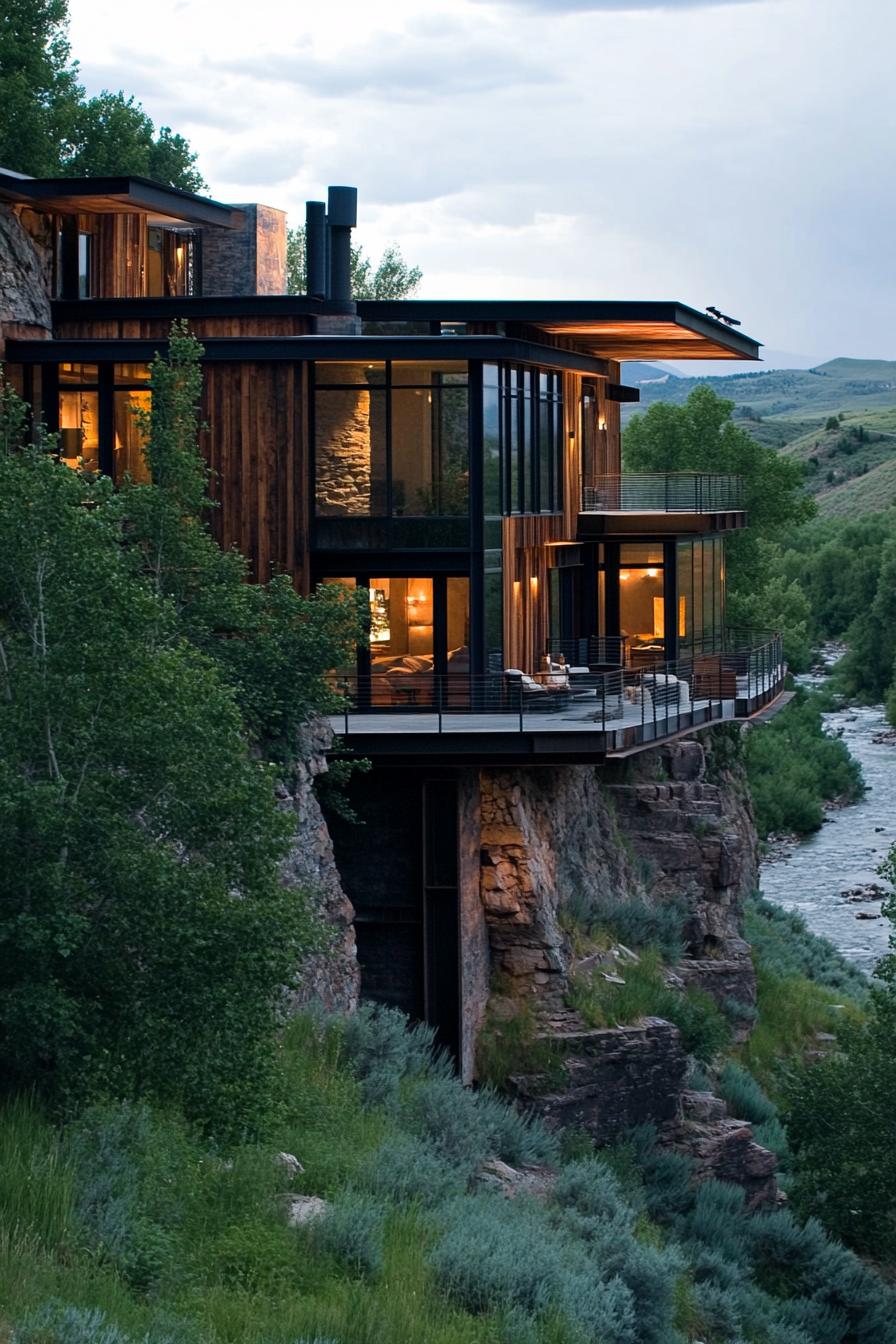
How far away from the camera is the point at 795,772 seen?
66.8m

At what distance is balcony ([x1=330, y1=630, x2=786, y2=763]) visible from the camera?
984 inches

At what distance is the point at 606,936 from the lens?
29.1 meters

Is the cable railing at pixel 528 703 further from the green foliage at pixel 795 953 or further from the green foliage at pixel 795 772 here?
the green foliage at pixel 795 772

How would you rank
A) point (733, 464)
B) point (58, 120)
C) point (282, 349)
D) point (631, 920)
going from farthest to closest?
1. point (733, 464)
2. point (58, 120)
3. point (631, 920)
4. point (282, 349)

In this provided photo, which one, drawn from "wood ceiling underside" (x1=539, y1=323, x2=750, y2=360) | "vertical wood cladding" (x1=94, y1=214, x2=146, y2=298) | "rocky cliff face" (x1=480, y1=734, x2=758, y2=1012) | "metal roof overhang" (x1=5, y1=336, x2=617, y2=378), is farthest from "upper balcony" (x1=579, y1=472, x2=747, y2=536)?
"vertical wood cladding" (x1=94, y1=214, x2=146, y2=298)

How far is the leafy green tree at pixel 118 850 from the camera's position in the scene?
1394 cm

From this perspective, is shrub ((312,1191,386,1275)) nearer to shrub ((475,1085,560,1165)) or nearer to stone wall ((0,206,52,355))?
shrub ((475,1085,560,1165))

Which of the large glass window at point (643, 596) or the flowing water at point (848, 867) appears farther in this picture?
the flowing water at point (848, 867)

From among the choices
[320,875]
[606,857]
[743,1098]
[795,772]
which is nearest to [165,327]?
[606,857]

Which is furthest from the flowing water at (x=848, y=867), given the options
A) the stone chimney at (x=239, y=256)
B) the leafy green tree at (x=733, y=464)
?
the stone chimney at (x=239, y=256)

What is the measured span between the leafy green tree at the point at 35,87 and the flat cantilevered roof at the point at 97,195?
49.0 ft

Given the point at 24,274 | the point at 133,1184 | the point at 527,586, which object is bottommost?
the point at 133,1184

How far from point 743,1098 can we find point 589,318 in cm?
1324

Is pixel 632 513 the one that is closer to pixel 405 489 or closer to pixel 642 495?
pixel 642 495
